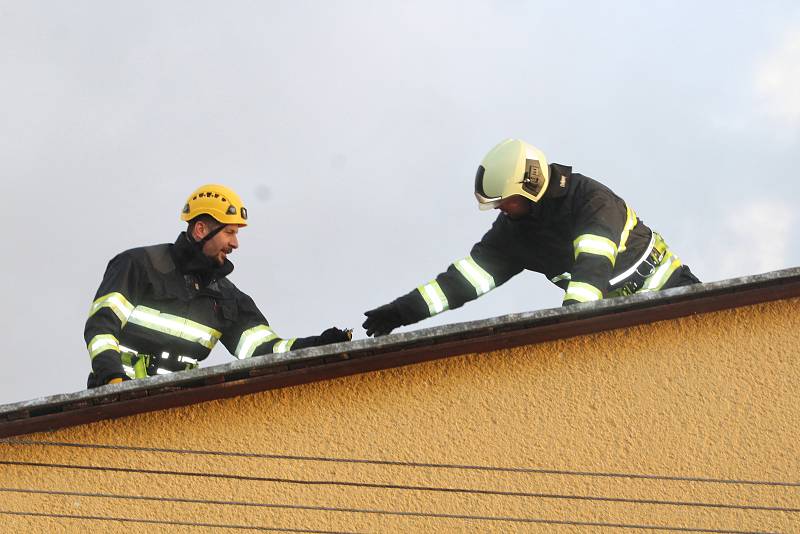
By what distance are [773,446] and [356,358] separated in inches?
74.1

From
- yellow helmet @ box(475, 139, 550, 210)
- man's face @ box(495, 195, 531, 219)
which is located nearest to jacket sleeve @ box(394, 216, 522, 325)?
man's face @ box(495, 195, 531, 219)

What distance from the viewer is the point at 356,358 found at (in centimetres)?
490

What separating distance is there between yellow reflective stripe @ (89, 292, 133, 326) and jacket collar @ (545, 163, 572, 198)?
2725 millimetres

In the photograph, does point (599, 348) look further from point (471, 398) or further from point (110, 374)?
point (110, 374)

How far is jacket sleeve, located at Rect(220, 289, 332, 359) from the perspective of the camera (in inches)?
Answer: 279

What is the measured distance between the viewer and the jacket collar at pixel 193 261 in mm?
7027

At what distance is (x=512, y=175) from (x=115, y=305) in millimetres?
2600

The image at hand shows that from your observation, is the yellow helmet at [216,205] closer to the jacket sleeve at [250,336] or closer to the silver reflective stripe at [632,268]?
the jacket sleeve at [250,336]

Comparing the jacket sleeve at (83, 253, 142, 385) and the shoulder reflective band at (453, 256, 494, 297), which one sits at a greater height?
the shoulder reflective band at (453, 256, 494, 297)

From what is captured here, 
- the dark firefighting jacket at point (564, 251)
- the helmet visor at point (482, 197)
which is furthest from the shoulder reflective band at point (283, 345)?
the helmet visor at point (482, 197)

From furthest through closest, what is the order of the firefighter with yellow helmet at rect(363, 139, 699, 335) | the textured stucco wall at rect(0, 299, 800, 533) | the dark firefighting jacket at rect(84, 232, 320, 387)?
the firefighter with yellow helmet at rect(363, 139, 699, 335) < the dark firefighting jacket at rect(84, 232, 320, 387) < the textured stucco wall at rect(0, 299, 800, 533)

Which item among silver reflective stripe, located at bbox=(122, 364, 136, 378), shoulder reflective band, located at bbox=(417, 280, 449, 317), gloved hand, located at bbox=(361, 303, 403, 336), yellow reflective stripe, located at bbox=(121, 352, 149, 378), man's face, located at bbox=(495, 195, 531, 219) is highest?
man's face, located at bbox=(495, 195, 531, 219)

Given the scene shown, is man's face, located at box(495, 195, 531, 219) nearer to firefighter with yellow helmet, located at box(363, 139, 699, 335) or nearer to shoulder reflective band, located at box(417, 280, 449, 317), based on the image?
firefighter with yellow helmet, located at box(363, 139, 699, 335)

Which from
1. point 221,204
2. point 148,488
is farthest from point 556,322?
point 221,204
